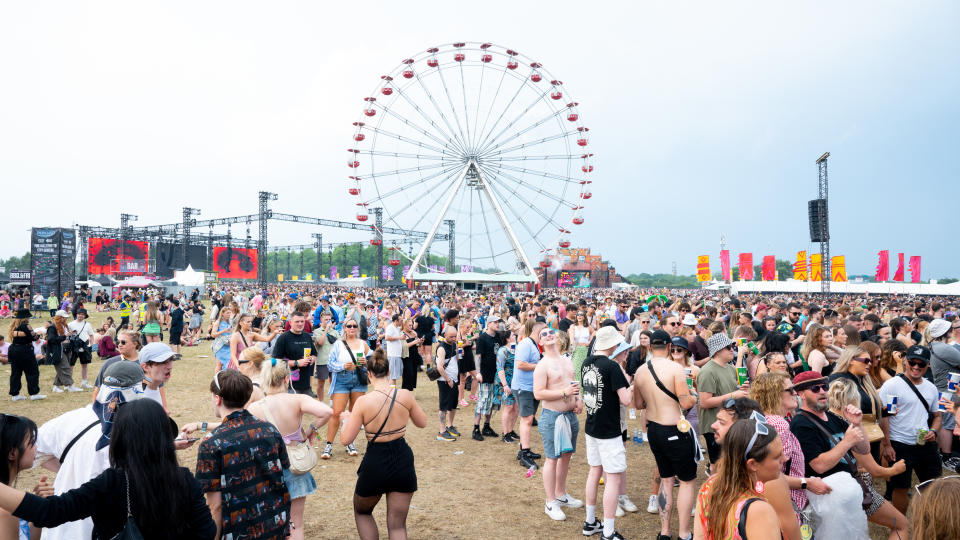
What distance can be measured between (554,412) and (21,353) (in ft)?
32.2

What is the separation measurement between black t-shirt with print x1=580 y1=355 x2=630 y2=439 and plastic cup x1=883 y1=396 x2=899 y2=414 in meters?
2.25

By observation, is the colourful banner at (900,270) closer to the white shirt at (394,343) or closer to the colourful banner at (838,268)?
the colourful banner at (838,268)

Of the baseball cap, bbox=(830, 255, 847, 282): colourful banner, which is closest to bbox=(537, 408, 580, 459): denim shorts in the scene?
the baseball cap

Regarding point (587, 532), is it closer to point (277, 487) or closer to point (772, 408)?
point (772, 408)

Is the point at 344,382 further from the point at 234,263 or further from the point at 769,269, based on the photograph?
the point at 234,263

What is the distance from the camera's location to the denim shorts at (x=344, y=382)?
690 cm

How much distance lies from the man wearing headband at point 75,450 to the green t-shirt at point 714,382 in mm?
4668

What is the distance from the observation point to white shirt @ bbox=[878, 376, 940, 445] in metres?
4.66

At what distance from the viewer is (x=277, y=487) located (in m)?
3.07

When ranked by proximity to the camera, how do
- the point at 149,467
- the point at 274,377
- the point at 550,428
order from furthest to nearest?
the point at 550,428 → the point at 274,377 → the point at 149,467

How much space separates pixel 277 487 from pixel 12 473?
120 centimetres

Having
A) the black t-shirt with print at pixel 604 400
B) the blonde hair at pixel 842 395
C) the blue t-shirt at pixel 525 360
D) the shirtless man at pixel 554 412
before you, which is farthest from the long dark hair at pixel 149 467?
the blue t-shirt at pixel 525 360

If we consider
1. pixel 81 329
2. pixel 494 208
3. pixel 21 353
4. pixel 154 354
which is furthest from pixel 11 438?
pixel 494 208

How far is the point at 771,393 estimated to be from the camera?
12.7 ft
